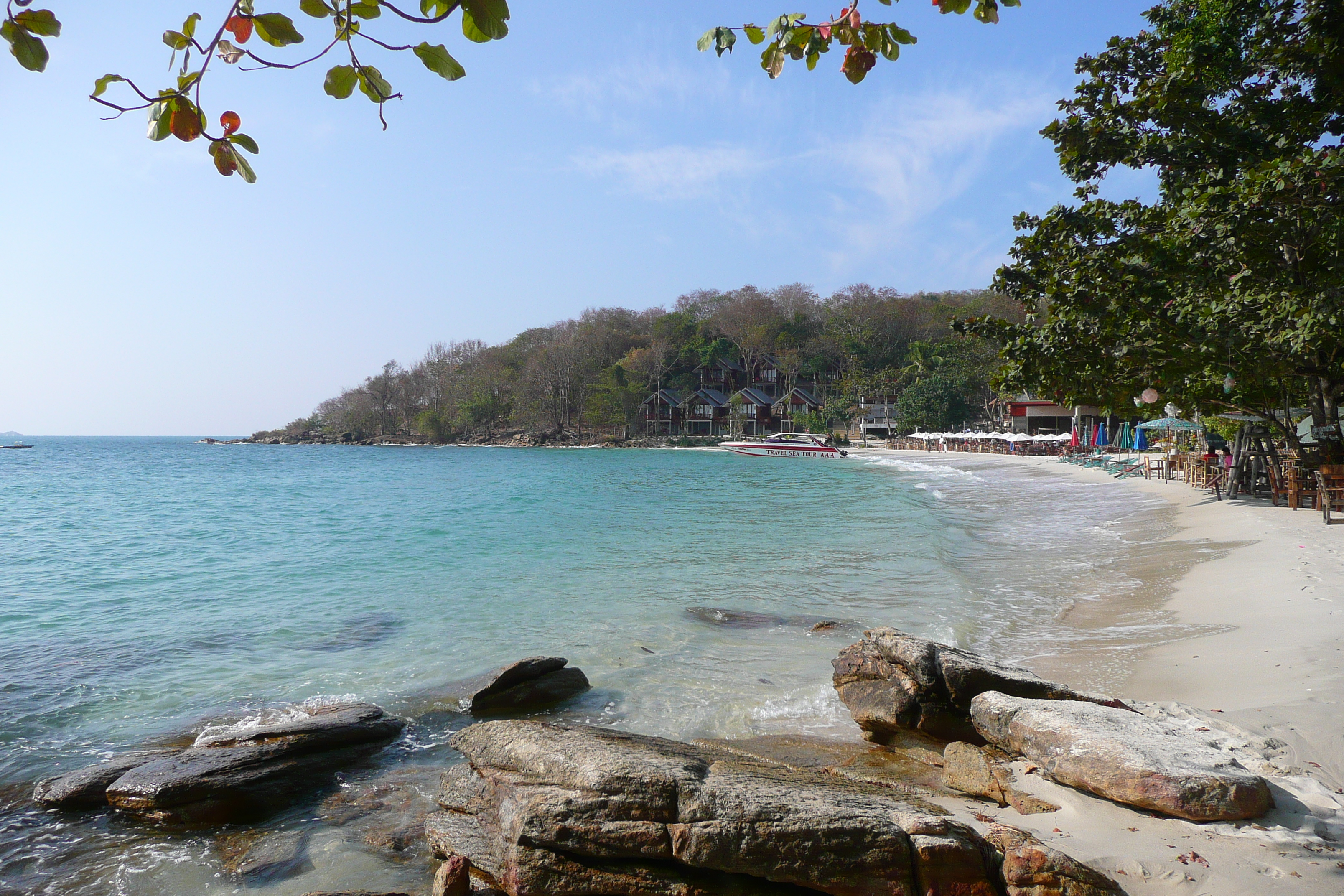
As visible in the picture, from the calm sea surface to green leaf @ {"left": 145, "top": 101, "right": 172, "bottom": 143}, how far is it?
3.57 m

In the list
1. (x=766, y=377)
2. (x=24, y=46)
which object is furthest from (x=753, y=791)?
(x=766, y=377)

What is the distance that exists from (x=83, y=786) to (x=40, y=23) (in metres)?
5.02

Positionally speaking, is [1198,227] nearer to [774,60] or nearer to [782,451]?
[774,60]

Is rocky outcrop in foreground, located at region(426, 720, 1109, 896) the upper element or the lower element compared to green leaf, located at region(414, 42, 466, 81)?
lower

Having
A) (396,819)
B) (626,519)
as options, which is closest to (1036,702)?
(396,819)

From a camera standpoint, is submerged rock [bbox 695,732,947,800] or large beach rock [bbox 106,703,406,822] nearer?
submerged rock [bbox 695,732,947,800]

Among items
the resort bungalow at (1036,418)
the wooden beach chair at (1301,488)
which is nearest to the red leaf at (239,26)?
the wooden beach chair at (1301,488)

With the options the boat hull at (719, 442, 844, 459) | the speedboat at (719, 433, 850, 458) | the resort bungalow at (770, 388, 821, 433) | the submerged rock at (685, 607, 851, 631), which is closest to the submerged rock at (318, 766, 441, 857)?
the submerged rock at (685, 607, 851, 631)

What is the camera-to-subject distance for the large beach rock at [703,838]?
3.05 metres

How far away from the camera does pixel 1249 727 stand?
15.0ft

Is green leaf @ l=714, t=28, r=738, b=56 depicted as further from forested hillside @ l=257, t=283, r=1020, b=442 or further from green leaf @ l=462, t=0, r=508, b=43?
forested hillside @ l=257, t=283, r=1020, b=442

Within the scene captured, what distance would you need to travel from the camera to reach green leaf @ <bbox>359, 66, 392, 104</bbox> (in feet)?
7.09

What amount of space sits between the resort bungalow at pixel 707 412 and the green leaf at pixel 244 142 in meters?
84.3

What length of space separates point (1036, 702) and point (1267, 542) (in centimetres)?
1003
